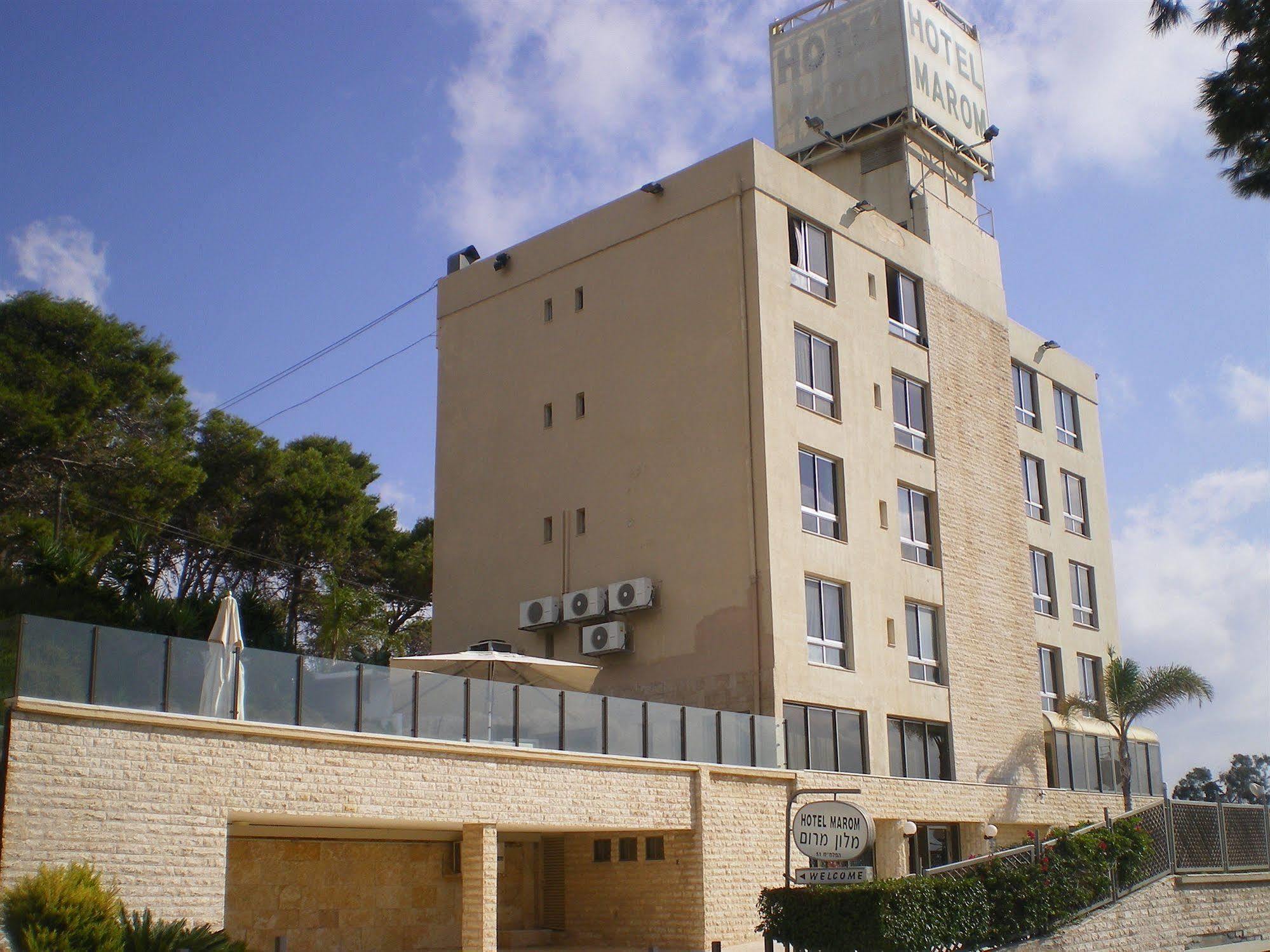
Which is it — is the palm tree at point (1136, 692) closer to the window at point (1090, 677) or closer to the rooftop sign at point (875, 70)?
the window at point (1090, 677)

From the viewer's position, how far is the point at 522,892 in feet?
83.2

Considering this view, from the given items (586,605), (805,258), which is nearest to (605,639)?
(586,605)

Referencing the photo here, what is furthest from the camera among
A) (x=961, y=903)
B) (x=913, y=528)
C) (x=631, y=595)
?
(x=913, y=528)

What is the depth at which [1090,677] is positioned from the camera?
1460 inches

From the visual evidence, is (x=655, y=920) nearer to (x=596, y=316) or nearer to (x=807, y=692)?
(x=807, y=692)

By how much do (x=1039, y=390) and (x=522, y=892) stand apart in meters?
21.7

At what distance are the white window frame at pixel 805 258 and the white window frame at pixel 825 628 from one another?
6541 millimetres

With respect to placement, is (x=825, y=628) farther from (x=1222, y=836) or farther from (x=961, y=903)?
(x=1222, y=836)

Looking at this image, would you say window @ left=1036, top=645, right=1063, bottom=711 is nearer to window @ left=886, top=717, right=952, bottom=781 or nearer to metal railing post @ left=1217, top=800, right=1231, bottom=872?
window @ left=886, top=717, right=952, bottom=781

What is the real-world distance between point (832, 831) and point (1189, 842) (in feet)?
38.4

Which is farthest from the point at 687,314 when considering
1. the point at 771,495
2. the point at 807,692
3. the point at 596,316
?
the point at 807,692

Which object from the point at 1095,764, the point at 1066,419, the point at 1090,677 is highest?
the point at 1066,419

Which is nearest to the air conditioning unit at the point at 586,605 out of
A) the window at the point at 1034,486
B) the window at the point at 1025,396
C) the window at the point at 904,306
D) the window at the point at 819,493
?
the window at the point at 819,493

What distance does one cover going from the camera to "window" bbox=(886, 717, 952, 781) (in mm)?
28297
